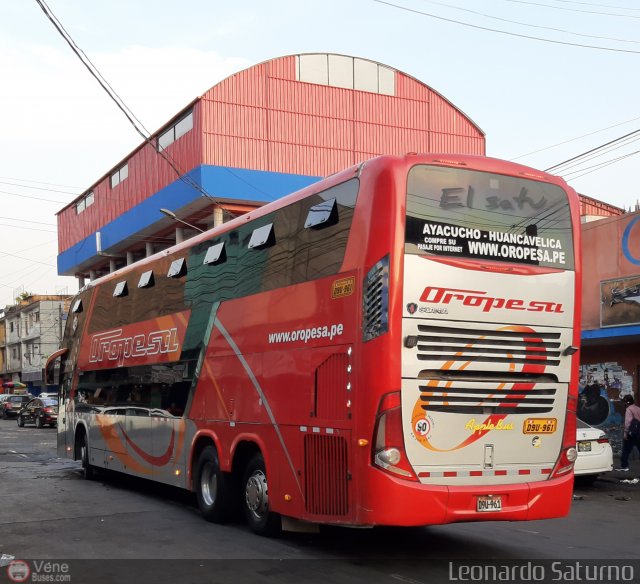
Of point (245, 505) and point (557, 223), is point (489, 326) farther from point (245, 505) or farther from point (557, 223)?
point (245, 505)

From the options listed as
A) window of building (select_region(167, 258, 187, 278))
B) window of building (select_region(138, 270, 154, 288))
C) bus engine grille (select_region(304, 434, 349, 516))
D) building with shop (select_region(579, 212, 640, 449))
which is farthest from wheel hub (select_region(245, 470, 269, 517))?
building with shop (select_region(579, 212, 640, 449))

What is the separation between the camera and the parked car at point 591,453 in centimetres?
1585

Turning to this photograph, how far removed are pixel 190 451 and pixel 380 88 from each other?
32.8 m

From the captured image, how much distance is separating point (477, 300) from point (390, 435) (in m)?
1.66

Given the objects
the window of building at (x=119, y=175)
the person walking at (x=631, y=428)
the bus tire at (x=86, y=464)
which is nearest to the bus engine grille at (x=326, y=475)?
the bus tire at (x=86, y=464)

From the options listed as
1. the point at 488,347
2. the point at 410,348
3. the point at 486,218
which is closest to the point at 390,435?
the point at 410,348

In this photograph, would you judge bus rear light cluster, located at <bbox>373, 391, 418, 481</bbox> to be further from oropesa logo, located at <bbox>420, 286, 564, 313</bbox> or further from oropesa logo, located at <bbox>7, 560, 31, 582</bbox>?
oropesa logo, located at <bbox>7, 560, 31, 582</bbox>

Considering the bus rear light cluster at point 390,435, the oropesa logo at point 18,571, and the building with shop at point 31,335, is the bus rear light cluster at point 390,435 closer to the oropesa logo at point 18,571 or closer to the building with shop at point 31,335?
the oropesa logo at point 18,571

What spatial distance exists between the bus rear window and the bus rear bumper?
2353 millimetres

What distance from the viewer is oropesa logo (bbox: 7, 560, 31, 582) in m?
8.23

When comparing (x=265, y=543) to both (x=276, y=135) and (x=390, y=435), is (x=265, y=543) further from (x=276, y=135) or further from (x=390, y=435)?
(x=276, y=135)

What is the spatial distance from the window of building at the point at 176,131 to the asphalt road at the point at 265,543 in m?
26.9

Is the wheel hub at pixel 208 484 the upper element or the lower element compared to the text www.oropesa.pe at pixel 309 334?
lower

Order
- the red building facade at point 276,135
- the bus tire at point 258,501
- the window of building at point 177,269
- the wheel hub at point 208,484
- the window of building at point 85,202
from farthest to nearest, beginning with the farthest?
the window of building at point 85,202 < the red building facade at point 276,135 < the window of building at point 177,269 < the wheel hub at point 208,484 < the bus tire at point 258,501
